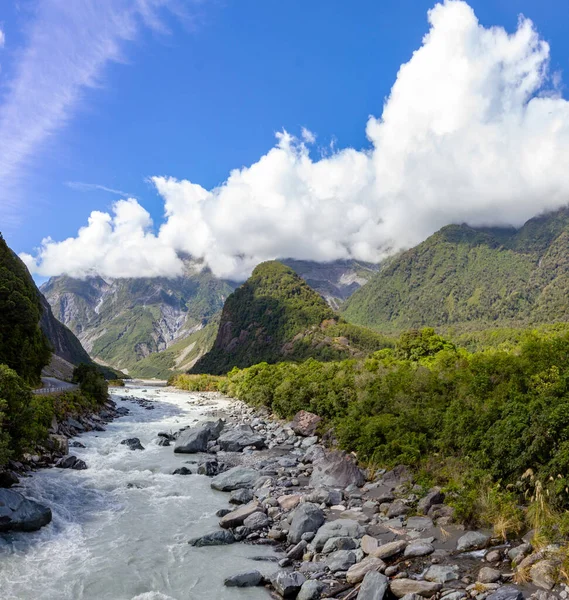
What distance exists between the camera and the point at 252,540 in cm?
2081

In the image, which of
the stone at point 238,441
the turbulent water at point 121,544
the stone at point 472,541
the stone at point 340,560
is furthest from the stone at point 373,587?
the stone at point 238,441

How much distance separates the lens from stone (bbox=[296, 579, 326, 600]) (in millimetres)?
15438

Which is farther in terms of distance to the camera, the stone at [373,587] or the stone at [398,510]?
the stone at [398,510]

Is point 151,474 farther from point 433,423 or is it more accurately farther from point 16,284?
point 16,284

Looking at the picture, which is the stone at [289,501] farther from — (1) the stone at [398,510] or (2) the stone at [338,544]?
(2) the stone at [338,544]

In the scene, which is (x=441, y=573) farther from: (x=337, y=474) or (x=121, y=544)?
(x=121, y=544)

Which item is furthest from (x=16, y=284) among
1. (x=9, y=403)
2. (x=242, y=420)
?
(x=242, y=420)

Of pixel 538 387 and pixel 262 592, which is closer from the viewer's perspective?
pixel 262 592

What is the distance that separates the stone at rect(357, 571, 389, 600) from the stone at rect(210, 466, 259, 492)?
48.0ft

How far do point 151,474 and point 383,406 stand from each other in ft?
61.6

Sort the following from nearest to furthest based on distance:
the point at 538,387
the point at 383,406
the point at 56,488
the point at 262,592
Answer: the point at 262,592, the point at 538,387, the point at 56,488, the point at 383,406

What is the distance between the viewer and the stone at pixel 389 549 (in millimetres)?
17500

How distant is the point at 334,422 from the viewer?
41.9 meters

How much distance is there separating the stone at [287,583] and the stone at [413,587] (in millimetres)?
3380
